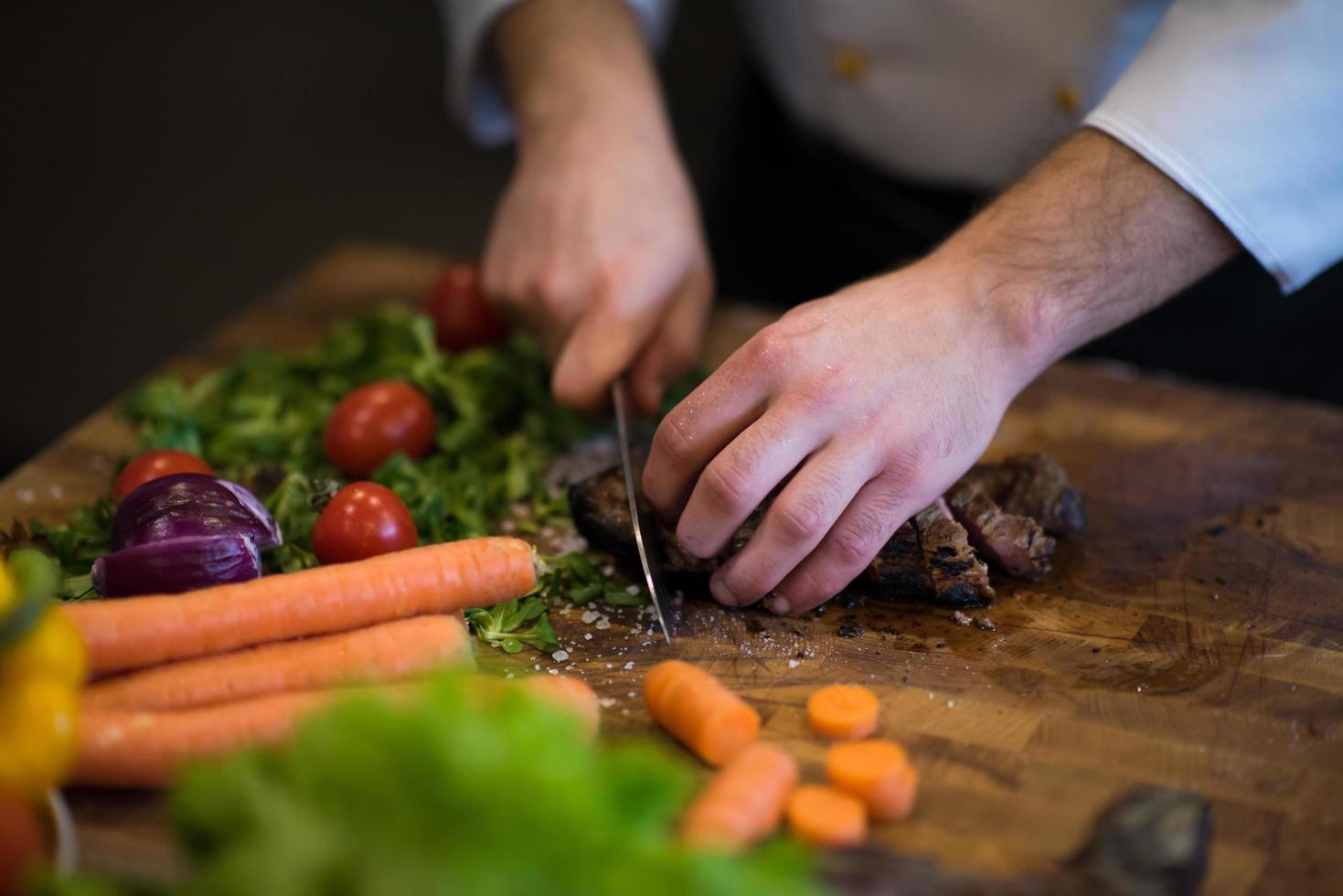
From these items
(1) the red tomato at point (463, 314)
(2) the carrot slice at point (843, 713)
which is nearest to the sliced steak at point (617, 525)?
(2) the carrot slice at point (843, 713)

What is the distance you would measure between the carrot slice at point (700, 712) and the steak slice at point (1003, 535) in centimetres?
63

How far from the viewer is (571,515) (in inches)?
98.0

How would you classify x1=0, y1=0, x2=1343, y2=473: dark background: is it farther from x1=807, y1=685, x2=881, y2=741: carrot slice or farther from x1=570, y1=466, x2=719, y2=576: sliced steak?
x1=807, y1=685, x2=881, y2=741: carrot slice

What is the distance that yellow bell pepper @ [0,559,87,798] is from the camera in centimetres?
153

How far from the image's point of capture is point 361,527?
7.34ft

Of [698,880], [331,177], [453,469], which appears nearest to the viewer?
[698,880]

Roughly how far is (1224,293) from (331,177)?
5376mm

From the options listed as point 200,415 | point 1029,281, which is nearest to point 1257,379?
point 1029,281

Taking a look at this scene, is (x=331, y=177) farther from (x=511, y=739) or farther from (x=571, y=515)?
(x=511, y=739)

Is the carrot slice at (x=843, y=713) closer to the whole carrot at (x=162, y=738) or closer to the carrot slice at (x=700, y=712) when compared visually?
the carrot slice at (x=700, y=712)

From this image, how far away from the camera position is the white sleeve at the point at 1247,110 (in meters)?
2.19

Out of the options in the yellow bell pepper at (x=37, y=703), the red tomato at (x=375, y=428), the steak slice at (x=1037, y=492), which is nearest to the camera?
the yellow bell pepper at (x=37, y=703)

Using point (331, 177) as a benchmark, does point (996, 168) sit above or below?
above

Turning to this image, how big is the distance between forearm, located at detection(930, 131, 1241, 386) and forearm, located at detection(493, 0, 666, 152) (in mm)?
1071
